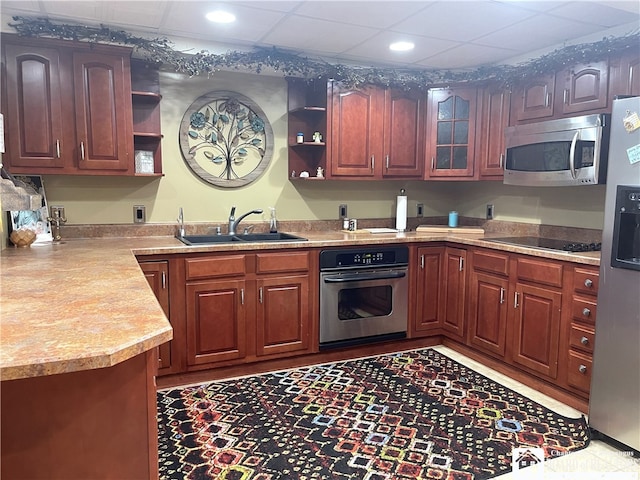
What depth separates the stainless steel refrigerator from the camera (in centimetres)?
230

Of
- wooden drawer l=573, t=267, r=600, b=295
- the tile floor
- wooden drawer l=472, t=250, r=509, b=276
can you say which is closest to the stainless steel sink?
wooden drawer l=472, t=250, r=509, b=276

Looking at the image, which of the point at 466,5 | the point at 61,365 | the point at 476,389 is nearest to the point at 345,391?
the point at 476,389

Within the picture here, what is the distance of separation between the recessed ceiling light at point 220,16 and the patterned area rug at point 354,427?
2.30 meters

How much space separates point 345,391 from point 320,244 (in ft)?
3.28

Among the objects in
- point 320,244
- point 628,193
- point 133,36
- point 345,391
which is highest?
point 133,36

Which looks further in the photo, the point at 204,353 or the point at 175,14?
the point at 204,353

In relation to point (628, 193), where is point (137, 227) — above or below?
below

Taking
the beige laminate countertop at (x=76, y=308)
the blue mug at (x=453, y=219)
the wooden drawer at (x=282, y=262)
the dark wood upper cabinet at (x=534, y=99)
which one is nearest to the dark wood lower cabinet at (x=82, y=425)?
the beige laminate countertop at (x=76, y=308)

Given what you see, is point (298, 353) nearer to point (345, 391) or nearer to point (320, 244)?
point (345, 391)

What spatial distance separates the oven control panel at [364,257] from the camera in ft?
11.3

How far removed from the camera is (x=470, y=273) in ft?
11.8

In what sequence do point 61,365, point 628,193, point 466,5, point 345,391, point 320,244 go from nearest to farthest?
point 61,365 → point 628,193 → point 466,5 → point 345,391 → point 320,244

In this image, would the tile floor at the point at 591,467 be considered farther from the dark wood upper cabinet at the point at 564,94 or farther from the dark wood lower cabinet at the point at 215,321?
the dark wood upper cabinet at the point at 564,94

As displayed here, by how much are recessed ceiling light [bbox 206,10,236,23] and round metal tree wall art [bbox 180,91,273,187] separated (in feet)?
2.50
